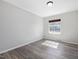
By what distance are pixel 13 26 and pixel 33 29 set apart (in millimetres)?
1659

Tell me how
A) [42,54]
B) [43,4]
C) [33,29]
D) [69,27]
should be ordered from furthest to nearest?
[33,29], [69,27], [43,4], [42,54]

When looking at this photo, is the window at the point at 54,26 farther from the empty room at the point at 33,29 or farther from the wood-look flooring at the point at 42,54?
the wood-look flooring at the point at 42,54

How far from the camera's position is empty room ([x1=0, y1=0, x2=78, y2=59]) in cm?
247

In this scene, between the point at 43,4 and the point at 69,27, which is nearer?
the point at 43,4

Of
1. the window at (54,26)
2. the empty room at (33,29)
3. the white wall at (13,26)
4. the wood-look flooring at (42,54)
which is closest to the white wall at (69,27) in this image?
the empty room at (33,29)

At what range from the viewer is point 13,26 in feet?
9.64

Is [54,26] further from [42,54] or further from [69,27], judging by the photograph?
[42,54]

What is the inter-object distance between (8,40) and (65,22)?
4005 mm

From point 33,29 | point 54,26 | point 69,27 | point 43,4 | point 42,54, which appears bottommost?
point 42,54

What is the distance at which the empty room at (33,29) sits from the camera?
247 cm

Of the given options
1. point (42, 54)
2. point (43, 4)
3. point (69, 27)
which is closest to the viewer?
point (42, 54)

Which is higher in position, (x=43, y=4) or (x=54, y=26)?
Answer: (x=43, y=4)

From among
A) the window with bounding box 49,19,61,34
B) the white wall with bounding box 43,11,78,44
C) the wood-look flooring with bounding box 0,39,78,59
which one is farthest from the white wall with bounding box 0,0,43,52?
the white wall with bounding box 43,11,78,44

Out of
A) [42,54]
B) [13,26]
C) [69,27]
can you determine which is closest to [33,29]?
[13,26]
